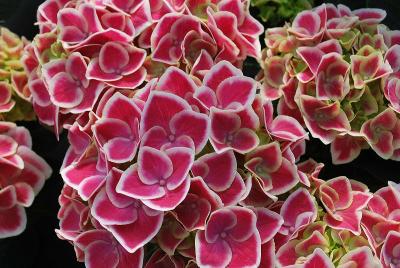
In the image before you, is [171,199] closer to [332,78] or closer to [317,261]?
[317,261]

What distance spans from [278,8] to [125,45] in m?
0.44

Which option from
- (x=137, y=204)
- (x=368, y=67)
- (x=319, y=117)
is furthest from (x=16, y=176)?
(x=368, y=67)

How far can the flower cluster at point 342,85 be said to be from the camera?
1.14 m

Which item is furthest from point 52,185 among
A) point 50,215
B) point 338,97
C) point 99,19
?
point 338,97

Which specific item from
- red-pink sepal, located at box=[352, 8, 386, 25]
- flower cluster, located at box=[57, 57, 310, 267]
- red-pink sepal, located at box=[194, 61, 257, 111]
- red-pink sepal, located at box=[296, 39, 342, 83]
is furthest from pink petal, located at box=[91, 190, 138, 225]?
red-pink sepal, located at box=[352, 8, 386, 25]

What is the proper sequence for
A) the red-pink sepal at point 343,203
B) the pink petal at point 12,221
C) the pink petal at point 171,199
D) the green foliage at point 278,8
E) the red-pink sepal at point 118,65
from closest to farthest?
the pink petal at point 171,199 → the red-pink sepal at point 343,203 → the red-pink sepal at point 118,65 → the pink petal at point 12,221 → the green foliage at point 278,8

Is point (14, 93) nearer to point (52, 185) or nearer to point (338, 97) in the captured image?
point (52, 185)

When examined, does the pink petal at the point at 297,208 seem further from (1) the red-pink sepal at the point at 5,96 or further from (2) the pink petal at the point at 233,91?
(1) the red-pink sepal at the point at 5,96

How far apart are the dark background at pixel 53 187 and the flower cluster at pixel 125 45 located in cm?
22

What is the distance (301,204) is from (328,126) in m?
0.19

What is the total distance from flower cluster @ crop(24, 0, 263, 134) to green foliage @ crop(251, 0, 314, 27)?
0.71 feet

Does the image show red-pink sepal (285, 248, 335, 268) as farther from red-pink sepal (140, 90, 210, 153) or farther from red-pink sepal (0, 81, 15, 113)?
red-pink sepal (0, 81, 15, 113)

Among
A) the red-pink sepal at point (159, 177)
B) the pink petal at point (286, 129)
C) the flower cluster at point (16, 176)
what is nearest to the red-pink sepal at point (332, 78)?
the pink petal at point (286, 129)

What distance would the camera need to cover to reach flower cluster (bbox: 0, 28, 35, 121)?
1277 millimetres
